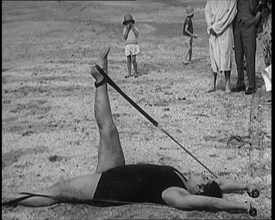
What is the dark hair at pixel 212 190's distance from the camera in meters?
4.32

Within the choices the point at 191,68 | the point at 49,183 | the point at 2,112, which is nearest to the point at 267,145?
the point at 49,183

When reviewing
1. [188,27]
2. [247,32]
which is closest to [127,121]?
[247,32]

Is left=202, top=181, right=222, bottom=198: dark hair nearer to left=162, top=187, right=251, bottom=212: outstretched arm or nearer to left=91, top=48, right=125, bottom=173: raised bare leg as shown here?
left=162, top=187, right=251, bottom=212: outstretched arm

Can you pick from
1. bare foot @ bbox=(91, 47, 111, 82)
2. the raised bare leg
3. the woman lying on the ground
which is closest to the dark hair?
the woman lying on the ground

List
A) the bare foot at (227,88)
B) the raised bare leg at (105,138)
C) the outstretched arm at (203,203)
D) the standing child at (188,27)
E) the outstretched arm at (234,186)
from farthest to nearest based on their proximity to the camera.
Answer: the standing child at (188,27), the bare foot at (227,88), the raised bare leg at (105,138), the outstretched arm at (234,186), the outstretched arm at (203,203)

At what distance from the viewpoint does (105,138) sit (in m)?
4.72

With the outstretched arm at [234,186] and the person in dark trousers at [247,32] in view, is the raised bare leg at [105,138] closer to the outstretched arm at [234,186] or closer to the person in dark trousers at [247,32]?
the outstretched arm at [234,186]

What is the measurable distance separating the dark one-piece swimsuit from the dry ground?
83 millimetres

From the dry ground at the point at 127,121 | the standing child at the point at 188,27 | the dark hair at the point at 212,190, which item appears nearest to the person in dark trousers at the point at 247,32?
the dry ground at the point at 127,121

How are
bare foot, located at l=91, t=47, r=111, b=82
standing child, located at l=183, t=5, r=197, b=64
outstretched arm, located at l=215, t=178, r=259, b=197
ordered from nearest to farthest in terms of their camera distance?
outstretched arm, located at l=215, t=178, r=259, b=197 < bare foot, located at l=91, t=47, r=111, b=82 < standing child, located at l=183, t=5, r=197, b=64

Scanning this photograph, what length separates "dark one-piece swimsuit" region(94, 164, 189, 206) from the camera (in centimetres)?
427

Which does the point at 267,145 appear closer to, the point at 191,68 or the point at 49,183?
the point at 49,183

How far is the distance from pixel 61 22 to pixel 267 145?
1297 cm

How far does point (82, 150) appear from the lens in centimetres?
602
